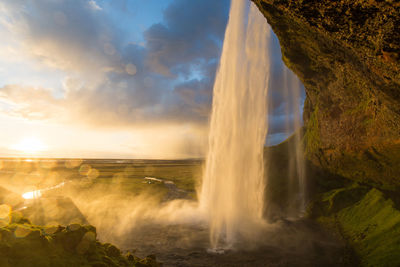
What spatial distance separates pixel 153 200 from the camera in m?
30.2

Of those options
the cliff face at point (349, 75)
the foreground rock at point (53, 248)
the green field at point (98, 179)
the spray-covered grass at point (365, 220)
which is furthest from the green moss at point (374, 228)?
the green field at point (98, 179)

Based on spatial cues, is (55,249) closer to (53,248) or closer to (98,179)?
A: (53,248)

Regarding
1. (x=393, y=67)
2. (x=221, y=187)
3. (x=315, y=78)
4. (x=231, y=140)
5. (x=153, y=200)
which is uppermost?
(x=315, y=78)

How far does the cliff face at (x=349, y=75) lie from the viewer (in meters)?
6.46

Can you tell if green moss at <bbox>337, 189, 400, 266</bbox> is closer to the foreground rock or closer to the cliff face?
the cliff face

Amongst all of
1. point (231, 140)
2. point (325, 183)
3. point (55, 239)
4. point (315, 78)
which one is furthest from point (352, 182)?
point (55, 239)

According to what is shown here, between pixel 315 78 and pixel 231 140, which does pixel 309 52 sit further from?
pixel 231 140

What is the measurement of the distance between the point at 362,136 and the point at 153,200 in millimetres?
28055

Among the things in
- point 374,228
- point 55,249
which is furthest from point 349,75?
point 55,249

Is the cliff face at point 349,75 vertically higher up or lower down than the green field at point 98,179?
higher up

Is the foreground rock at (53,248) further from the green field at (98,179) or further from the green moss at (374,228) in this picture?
the green field at (98,179)

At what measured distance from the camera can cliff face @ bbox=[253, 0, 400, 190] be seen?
6.46 meters

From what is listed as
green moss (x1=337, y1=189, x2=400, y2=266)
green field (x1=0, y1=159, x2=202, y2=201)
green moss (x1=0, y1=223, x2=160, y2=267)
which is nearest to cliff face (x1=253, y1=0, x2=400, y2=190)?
green moss (x1=337, y1=189, x2=400, y2=266)

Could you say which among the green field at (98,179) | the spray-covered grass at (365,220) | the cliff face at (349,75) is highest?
the cliff face at (349,75)
